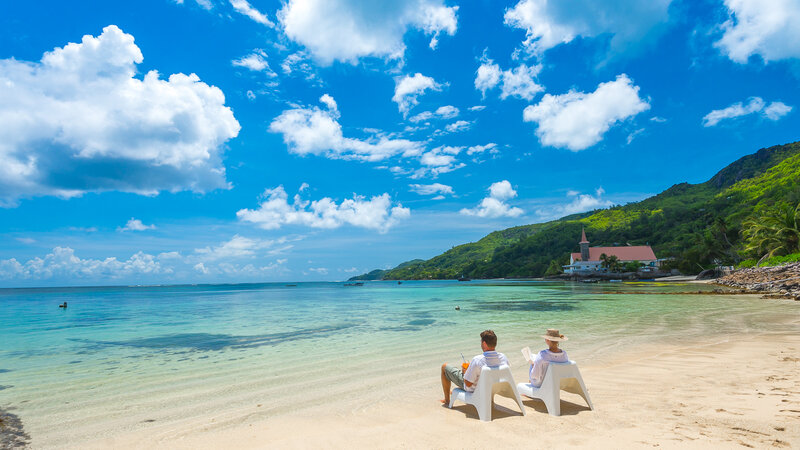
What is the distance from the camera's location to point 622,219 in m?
180

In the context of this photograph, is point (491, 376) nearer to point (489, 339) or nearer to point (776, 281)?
point (489, 339)

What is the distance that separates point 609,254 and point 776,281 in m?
89.1

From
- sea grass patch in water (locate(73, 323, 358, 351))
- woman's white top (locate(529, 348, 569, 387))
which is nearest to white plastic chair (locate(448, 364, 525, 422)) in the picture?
woman's white top (locate(529, 348, 569, 387))

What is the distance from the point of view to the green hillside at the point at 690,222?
7881cm

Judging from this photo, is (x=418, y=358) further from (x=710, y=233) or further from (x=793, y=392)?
(x=710, y=233)

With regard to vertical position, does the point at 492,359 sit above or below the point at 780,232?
below

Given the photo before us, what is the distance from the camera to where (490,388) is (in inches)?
241

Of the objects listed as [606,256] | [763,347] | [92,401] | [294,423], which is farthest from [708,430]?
[606,256]

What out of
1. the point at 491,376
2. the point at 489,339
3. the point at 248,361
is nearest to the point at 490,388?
the point at 491,376

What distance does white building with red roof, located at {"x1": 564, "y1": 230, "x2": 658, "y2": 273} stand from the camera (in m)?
111

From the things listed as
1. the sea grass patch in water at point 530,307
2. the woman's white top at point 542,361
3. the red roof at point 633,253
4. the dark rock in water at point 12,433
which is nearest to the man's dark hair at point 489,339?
the woman's white top at point 542,361

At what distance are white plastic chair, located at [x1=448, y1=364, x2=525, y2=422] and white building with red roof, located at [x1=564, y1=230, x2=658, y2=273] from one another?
386 feet

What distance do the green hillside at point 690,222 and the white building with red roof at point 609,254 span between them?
4202 millimetres

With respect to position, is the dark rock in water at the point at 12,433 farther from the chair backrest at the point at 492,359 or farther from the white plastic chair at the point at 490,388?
the chair backrest at the point at 492,359
